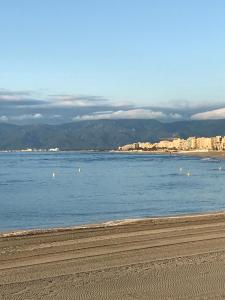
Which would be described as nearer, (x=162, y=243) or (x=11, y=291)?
(x=11, y=291)

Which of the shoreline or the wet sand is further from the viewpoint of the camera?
the shoreline

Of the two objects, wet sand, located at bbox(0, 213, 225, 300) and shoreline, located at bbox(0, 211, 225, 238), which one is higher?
wet sand, located at bbox(0, 213, 225, 300)

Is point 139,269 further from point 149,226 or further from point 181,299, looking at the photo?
point 149,226

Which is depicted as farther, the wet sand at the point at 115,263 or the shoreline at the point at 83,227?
the shoreline at the point at 83,227

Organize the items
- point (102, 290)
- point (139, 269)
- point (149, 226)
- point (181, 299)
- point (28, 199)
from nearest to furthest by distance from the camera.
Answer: point (181, 299), point (102, 290), point (139, 269), point (149, 226), point (28, 199)

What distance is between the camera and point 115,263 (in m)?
11.6

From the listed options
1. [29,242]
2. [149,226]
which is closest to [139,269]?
[29,242]

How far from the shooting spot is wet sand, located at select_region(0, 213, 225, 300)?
9188 mm

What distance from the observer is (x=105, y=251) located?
13.0m

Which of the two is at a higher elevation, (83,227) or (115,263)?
(115,263)

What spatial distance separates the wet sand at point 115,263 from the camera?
9188 mm

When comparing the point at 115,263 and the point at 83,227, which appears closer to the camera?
the point at 115,263

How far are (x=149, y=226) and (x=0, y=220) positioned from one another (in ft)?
34.2

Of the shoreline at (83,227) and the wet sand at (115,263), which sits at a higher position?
the wet sand at (115,263)
